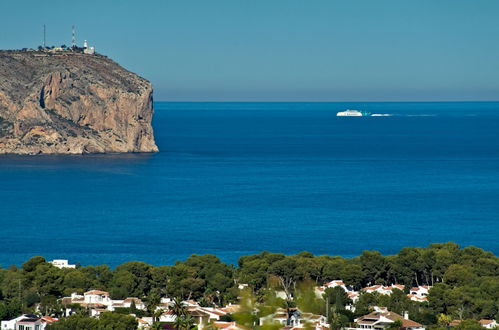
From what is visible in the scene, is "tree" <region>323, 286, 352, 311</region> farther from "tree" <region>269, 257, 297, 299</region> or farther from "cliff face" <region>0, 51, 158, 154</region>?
"cliff face" <region>0, 51, 158, 154</region>

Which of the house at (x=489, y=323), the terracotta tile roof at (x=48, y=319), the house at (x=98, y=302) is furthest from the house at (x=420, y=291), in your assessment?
the terracotta tile roof at (x=48, y=319)

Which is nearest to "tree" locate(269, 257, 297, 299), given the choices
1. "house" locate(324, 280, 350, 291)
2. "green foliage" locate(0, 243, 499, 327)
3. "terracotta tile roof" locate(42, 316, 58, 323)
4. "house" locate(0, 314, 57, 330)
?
"green foliage" locate(0, 243, 499, 327)

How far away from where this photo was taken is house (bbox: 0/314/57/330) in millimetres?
40750

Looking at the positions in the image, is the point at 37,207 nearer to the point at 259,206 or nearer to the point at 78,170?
the point at 259,206

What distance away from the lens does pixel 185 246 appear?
252 feet

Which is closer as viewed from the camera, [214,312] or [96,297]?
[214,312]

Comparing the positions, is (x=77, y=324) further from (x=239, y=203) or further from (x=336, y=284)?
(x=239, y=203)

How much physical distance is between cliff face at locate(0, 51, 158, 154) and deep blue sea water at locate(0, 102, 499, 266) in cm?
515

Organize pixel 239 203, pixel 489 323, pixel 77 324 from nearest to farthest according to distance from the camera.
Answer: pixel 77 324
pixel 489 323
pixel 239 203

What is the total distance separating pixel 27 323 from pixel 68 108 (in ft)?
420

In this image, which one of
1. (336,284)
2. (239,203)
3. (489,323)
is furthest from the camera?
(239,203)

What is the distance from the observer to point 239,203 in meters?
102

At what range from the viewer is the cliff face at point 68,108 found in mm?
158875

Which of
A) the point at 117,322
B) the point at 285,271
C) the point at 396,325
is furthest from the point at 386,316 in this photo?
the point at 117,322
